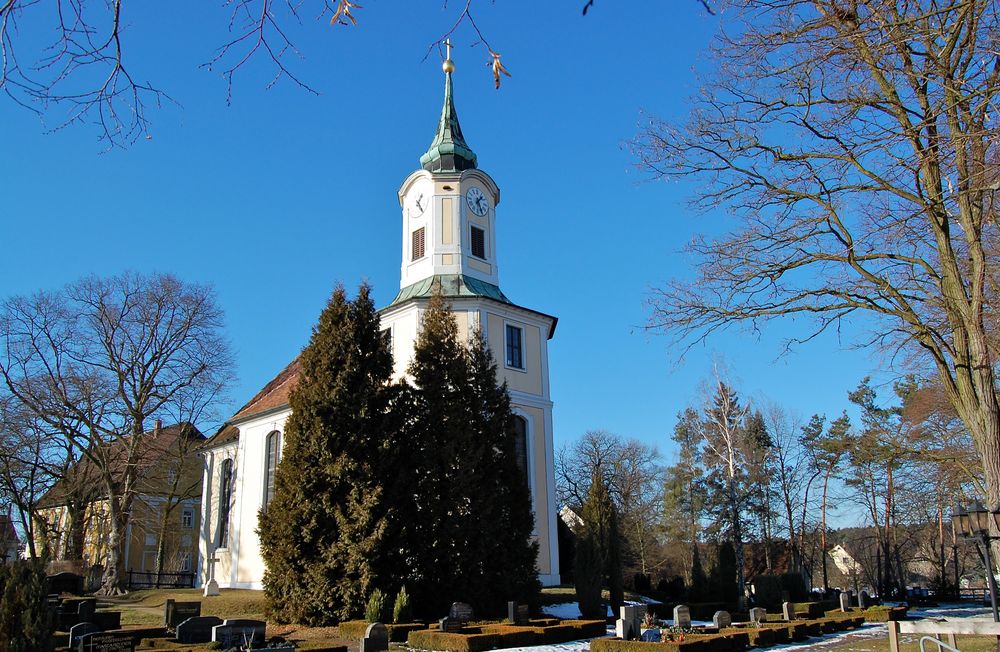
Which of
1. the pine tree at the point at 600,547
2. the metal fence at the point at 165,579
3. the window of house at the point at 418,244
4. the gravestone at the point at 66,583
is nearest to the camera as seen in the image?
the pine tree at the point at 600,547

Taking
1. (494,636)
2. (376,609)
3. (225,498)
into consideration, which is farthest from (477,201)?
(494,636)

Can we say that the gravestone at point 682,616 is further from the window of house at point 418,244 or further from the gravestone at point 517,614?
the window of house at point 418,244

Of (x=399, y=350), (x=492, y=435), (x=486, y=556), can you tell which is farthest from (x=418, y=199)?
(x=486, y=556)

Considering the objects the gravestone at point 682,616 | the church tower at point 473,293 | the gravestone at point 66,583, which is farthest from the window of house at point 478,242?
the gravestone at point 66,583

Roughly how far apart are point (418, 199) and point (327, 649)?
21.3 m

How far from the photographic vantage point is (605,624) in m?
20.2

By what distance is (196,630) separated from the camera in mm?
17578

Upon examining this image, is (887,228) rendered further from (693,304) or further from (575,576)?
(575,576)

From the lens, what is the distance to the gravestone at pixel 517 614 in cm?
1947

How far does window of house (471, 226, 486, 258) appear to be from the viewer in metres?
32.2

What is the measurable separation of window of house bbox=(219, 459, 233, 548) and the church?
0.05 meters

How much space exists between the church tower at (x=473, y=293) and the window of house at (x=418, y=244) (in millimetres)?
42

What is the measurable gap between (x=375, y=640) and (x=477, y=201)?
20.4m

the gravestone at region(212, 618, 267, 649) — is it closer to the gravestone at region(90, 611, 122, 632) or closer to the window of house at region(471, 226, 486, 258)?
the gravestone at region(90, 611, 122, 632)
